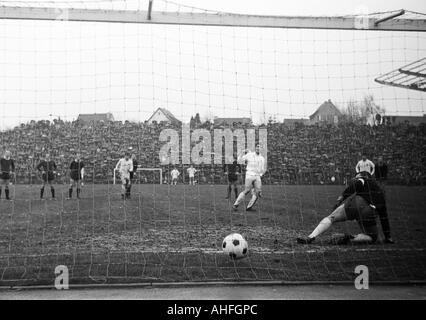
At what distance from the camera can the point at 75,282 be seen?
17.2 ft

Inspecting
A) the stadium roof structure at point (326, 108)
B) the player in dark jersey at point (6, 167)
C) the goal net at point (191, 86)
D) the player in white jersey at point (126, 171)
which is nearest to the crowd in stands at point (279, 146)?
the player in dark jersey at point (6, 167)

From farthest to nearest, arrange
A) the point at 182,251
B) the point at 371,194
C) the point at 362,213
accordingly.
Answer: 1. the point at 371,194
2. the point at 362,213
3. the point at 182,251

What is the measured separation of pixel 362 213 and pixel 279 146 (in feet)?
26.2

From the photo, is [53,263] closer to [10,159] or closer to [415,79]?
[415,79]

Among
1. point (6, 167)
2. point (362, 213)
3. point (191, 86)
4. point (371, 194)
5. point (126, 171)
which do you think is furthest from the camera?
point (126, 171)

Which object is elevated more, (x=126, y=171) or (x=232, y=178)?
(x=126, y=171)

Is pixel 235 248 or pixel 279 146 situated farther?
pixel 279 146

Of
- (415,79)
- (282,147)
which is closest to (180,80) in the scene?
(415,79)

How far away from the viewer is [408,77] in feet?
28.9

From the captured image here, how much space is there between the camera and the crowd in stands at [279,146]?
40.7 feet

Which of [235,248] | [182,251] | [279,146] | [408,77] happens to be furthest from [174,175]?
[235,248]

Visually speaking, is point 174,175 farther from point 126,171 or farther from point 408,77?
point 408,77

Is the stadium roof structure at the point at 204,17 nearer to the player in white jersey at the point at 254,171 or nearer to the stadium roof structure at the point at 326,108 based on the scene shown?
the stadium roof structure at the point at 326,108

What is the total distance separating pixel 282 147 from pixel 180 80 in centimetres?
949
